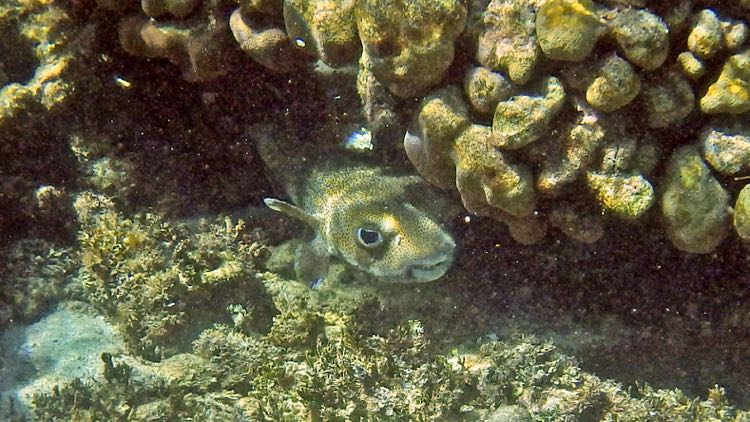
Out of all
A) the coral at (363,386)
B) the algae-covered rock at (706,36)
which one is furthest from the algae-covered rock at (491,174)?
the coral at (363,386)

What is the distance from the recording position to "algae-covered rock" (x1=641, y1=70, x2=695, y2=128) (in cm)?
333

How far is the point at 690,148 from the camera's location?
3.48m

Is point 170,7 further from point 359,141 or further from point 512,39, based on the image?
point 512,39

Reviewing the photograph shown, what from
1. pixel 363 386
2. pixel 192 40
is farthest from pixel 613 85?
pixel 192 40

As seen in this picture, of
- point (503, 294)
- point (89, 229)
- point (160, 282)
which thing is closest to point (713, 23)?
point (503, 294)

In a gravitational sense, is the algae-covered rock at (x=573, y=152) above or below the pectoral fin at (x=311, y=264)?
above

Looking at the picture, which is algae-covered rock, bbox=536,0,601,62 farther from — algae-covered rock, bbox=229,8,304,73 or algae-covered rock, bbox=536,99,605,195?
algae-covered rock, bbox=229,8,304,73

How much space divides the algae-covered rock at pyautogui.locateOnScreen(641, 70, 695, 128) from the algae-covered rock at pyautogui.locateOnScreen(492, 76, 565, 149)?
50 centimetres

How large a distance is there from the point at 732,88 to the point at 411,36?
6.21 feet

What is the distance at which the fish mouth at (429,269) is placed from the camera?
14.6 ft

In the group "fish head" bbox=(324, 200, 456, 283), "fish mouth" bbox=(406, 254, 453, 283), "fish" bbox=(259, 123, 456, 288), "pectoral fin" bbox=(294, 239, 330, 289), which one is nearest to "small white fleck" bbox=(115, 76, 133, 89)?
"fish" bbox=(259, 123, 456, 288)

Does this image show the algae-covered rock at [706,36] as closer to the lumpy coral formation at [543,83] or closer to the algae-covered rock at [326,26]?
the lumpy coral formation at [543,83]

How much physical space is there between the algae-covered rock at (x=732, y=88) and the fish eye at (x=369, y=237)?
95.5 inches

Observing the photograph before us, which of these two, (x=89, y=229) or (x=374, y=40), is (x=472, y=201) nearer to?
(x=374, y=40)
